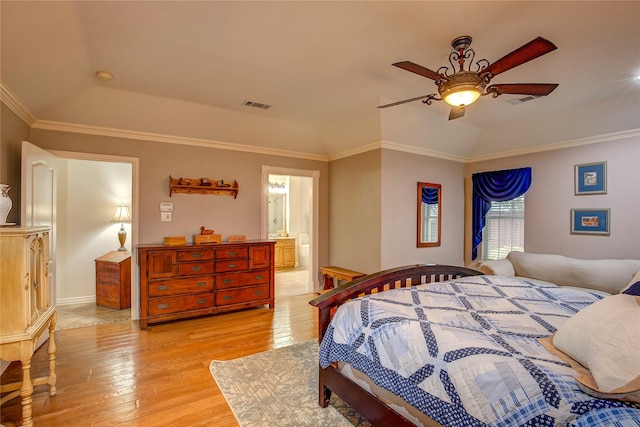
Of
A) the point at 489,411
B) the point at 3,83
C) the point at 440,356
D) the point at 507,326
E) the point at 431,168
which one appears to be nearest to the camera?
the point at 489,411

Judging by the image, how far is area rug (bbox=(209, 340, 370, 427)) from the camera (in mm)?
2107

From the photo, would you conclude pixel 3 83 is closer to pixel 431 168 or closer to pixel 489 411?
pixel 489 411

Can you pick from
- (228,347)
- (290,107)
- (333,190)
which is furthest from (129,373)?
(333,190)

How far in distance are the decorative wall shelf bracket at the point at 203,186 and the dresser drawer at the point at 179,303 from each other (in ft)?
4.82

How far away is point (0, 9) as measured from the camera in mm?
1934

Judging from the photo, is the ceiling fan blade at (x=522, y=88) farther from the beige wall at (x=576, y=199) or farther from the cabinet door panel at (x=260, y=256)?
the cabinet door panel at (x=260, y=256)

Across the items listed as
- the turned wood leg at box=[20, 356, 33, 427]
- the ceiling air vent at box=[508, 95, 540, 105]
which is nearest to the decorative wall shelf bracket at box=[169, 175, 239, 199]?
the turned wood leg at box=[20, 356, 33, 427]

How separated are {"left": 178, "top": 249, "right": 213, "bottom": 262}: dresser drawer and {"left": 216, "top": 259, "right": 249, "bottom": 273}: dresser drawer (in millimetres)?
174

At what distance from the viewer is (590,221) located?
423 centimetres

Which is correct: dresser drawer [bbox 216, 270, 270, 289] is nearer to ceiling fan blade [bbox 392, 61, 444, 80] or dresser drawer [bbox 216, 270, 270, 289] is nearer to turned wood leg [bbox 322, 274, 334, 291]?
turned wood leg [bbox 322, 274, 334, 291]

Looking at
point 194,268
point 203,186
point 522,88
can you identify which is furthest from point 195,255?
point 522,88

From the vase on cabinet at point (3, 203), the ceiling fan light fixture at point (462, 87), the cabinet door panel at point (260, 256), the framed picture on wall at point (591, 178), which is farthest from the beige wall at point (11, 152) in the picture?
the framed picture on wall at point (591, 178)

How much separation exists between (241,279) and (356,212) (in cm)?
209

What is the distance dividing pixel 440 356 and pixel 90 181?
→ 216 inches
